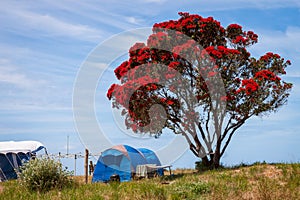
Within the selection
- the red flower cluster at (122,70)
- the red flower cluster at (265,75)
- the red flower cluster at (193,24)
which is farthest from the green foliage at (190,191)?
the red flower cluster at (193,24)

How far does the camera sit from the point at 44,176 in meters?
16.7

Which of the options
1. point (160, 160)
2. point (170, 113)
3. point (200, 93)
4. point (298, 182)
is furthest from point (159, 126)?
point (298, 182)

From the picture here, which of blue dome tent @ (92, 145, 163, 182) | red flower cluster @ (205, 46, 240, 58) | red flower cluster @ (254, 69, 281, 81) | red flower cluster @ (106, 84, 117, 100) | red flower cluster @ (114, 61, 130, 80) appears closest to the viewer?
red flower cluster @ (205, 46, 240, 58)

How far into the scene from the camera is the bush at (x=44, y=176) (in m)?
16.4

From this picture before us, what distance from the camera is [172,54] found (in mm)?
19688

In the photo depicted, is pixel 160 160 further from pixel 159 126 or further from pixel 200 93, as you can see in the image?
pixel 200 93

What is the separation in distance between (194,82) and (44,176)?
8918 millimetres

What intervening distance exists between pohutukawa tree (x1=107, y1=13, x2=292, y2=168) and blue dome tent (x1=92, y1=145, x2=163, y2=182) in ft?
5.13

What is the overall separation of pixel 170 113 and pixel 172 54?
3.14m

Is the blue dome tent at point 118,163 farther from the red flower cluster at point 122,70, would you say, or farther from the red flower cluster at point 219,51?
the red flower cluster at point 219,51

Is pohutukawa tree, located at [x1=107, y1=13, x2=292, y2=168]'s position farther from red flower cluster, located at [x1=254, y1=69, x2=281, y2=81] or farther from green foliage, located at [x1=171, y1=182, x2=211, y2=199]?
green foliage, located at [x1=171, y1=182, x2=211, y2=199]

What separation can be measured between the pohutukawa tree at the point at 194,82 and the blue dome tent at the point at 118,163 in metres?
1.56

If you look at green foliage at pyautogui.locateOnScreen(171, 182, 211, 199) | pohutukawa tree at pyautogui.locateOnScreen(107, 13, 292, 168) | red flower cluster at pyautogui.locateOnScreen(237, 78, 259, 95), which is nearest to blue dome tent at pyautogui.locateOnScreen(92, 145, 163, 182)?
pohutukawa tree at pyautogui.locateOnScreen(107, 13, 292, 168)

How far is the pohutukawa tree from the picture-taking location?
63.3 ft
